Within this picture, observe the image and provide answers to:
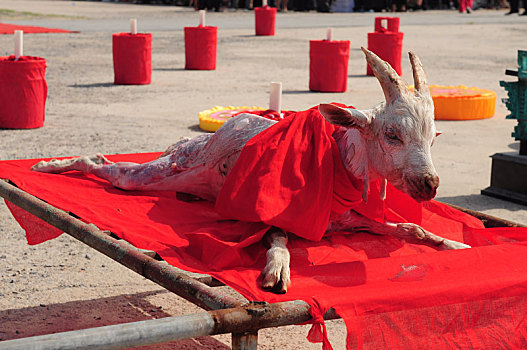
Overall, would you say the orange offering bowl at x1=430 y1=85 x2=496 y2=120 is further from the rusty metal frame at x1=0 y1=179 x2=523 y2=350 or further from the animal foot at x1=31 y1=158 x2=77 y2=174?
the rusty metal frame at x1=0 y1=179 x2=523 y2=350

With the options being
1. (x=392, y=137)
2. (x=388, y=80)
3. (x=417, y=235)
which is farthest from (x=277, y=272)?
(x=417, y=235)

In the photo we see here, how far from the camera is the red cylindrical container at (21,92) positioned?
27.7 ft

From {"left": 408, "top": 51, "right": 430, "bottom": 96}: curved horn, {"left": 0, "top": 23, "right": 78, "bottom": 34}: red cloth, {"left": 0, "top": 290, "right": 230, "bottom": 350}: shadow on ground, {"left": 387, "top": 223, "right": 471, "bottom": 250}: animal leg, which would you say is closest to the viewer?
{"left": 408, "top": 51, "right": 430, "bottom": 96}: curved horn

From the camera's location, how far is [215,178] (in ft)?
13.5

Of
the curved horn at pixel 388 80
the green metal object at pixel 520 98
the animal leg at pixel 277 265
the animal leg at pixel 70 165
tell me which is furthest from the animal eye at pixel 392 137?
the green metal object at pixel 520 98

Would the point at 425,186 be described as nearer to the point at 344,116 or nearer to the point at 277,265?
the point at 344,116

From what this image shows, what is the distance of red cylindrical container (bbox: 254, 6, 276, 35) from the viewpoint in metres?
19.2

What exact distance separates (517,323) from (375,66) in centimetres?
117

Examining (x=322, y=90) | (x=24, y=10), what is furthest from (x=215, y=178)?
(x=24, y=10)

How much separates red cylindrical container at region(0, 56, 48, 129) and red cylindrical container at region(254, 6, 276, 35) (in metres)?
11.0

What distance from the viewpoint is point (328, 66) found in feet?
38.0

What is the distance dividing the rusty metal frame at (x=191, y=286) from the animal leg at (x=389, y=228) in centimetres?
92

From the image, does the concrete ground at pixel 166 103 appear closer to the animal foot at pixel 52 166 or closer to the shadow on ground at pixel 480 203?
the shadow on ground at pixel 480 203

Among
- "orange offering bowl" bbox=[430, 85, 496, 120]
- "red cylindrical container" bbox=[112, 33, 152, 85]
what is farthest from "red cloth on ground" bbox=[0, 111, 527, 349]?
"red cylindrical container" bbox=[112, 33, 152, 85]
